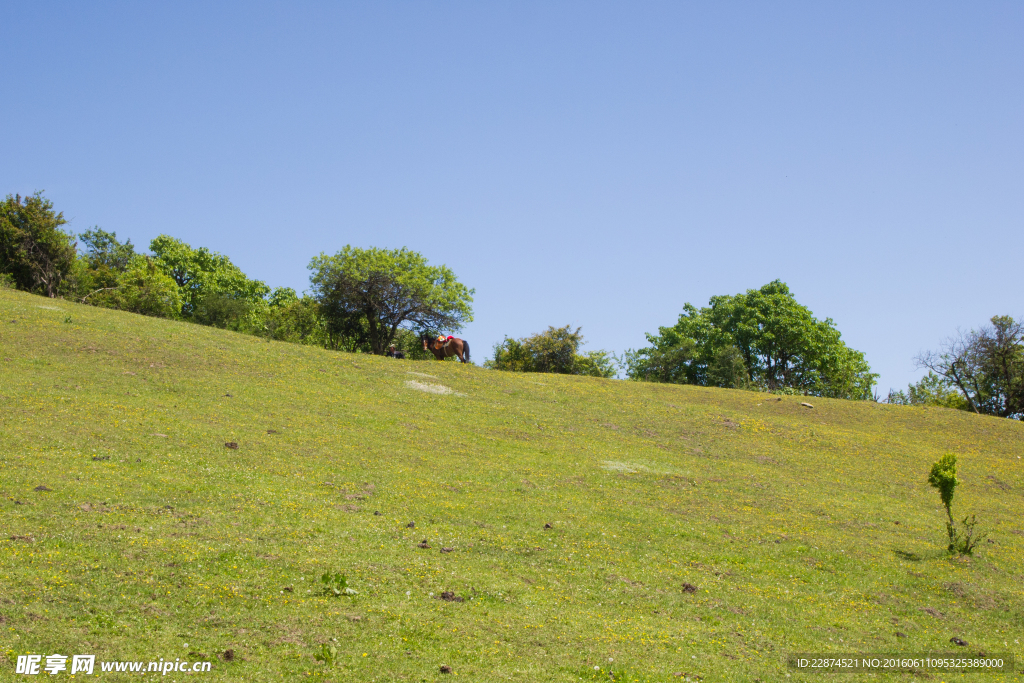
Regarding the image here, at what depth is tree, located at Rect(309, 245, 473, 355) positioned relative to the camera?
77.4 metres

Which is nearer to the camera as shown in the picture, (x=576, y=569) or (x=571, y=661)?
(x=571, y=661)

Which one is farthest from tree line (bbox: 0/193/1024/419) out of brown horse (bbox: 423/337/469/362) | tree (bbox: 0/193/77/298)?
brown horse (bbox: 423/337/469/362)

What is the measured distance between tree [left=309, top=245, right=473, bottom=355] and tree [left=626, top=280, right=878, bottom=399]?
89.7 ft

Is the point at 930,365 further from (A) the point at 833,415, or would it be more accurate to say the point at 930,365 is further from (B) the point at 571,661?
(B) the point at 571,661

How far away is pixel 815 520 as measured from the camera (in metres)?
28.1

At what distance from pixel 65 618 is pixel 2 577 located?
2.19 metres

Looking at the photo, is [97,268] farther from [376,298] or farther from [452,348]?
[452,348]

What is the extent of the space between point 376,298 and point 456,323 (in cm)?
1113

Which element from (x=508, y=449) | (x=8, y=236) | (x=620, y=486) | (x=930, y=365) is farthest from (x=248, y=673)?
(x=930, y=365)

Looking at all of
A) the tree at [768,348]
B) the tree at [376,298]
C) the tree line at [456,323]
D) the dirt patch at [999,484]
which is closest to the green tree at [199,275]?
the tree line at [456,323]

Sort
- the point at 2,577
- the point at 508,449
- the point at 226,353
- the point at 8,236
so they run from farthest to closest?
1. the point at 8,236
2. the point at 226,353
3. the point at 508,449
4. the point at 2,577

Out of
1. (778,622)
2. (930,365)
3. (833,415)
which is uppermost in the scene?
(930,365)

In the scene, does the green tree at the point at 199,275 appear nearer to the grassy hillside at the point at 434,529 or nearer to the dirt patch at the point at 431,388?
the dirt patch at the point at 431,388

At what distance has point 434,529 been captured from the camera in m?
21.3
